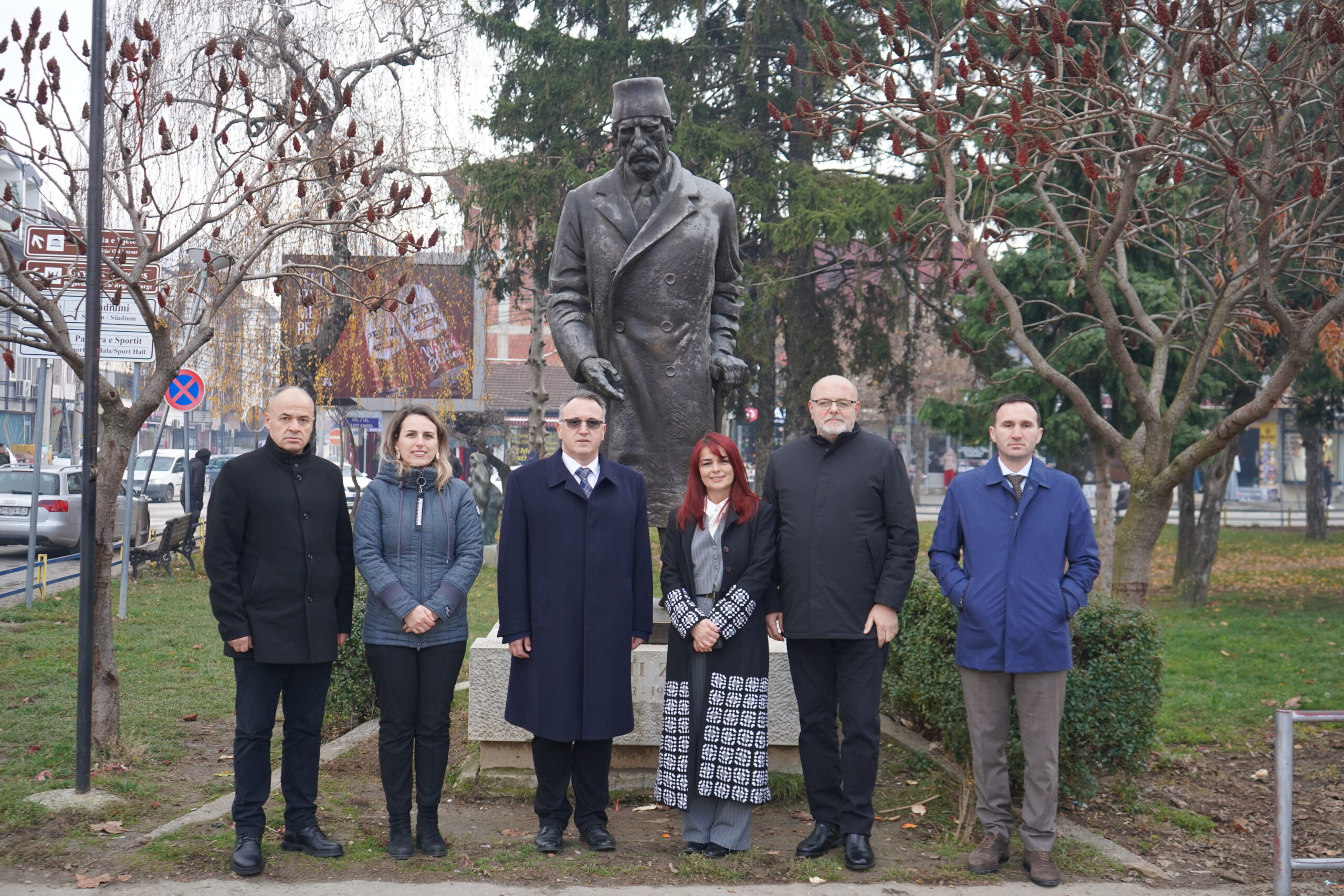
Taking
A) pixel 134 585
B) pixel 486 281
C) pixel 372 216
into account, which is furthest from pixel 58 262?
pixel 486 281

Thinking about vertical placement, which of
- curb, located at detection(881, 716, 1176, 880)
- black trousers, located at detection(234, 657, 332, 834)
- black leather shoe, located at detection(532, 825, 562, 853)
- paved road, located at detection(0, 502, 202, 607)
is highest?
black trousers, located at detection(234, 657, 332, 834)

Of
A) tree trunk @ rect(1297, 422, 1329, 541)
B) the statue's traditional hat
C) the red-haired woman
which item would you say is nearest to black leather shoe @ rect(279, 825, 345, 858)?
the red-haired woman

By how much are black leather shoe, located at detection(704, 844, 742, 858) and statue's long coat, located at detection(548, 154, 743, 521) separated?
5.70 feet

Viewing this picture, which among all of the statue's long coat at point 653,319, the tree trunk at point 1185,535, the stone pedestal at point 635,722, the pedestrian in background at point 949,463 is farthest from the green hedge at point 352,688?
the pedestrian in background at point 949,463

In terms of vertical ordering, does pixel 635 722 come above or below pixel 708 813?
above

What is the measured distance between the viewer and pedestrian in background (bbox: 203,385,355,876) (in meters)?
4.57

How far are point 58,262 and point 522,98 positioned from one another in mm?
12089

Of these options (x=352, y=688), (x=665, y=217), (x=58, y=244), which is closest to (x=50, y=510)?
(x=58, y=244)

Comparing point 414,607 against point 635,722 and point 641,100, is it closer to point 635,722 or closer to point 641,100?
point 635,722

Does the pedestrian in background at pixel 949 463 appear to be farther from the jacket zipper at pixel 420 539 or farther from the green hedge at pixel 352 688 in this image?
the jacket zipper at pixel 420 539

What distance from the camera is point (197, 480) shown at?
2028 cm

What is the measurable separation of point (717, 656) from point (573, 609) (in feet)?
2.05

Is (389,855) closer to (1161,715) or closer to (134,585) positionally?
(1161,715)

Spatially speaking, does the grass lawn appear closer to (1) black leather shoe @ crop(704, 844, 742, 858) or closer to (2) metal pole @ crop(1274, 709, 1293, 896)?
(1) black leather shoe @ crop(704, 844, 742, 858)
